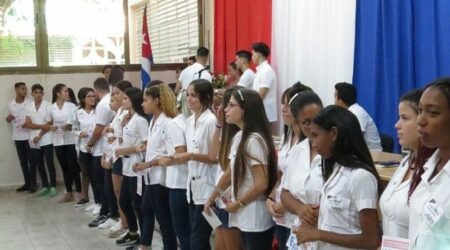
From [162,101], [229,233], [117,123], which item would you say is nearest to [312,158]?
[229,233]

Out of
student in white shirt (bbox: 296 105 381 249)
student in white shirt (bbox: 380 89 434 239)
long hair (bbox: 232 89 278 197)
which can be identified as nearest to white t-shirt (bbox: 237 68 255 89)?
long hair (bbox: 232 89 278 197)

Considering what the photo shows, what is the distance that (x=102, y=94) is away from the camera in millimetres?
5609

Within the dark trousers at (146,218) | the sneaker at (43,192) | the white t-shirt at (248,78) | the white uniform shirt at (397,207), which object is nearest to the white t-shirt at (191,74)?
the white t-shirt at (248,78)

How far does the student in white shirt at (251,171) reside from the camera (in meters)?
2.76

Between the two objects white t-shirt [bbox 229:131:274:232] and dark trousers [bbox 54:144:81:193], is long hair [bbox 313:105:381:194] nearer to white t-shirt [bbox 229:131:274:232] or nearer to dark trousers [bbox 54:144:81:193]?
white t-shirt [bbox 229:131:274:232]

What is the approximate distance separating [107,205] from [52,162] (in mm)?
1879

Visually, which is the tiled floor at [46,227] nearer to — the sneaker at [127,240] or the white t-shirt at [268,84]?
the sneaker at [127,240]

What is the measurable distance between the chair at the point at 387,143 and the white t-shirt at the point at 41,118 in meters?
4.35

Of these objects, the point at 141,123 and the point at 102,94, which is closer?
the point at 141,123

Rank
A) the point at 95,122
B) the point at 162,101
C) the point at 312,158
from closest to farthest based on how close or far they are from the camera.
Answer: the point at 312,158
the point at 162,101
the point at 95,122

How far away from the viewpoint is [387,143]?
464cm

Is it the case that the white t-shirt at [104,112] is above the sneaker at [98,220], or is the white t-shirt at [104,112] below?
above

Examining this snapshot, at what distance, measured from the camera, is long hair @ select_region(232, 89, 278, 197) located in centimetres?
278

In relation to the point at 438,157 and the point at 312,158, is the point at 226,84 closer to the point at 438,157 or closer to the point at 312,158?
the point at 312,158
